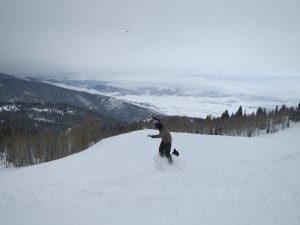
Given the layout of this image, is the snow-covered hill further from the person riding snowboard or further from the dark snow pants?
the person riding snowboard

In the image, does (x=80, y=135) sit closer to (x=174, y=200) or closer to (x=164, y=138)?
(x=164, y=138)

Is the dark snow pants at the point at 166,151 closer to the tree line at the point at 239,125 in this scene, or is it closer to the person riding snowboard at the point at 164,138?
the person riding snowboard at the point at 164,138

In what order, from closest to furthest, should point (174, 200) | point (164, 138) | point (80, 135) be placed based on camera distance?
1. point (174, 200)
2. point (164, 138)
3. point (80, 135)

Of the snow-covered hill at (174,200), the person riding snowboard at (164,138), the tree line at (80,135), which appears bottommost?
the tree line at (80,135)

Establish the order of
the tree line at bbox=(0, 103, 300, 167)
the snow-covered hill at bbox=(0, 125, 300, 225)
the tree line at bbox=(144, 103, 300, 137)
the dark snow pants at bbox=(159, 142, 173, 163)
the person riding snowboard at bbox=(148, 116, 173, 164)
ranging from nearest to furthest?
the snow-covered hill at bbox=(0, 125, 300, 225) < the person riding snowboard at bbox=(148, 116, 173, 164) < the dark snow pants at bbox=(159, 142, 173, 163) < the tree line at bbox=(0, 103, 300, 167) < the tree line at bbox=(144, 103, 300, 137)

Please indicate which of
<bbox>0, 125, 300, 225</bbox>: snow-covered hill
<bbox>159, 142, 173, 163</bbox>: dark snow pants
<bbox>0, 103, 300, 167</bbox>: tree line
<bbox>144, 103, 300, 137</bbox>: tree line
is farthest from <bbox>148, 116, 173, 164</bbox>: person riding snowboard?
<bbox>144, 103, 300, 137</bbox>: tree line

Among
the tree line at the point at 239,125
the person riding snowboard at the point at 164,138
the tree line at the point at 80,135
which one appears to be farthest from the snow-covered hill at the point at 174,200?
the tree line at the point at 239,125

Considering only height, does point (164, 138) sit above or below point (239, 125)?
above

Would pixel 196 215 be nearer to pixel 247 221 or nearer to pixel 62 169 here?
pixel 247 221

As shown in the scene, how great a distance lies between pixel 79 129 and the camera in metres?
69.4

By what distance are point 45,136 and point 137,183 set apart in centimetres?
6197

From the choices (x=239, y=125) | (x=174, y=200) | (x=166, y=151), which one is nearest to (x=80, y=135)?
(x=239, y=125)

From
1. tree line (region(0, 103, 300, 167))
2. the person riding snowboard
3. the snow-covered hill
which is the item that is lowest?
tree line (region(0, 103, 300, 167))

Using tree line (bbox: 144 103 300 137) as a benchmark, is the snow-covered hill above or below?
above
